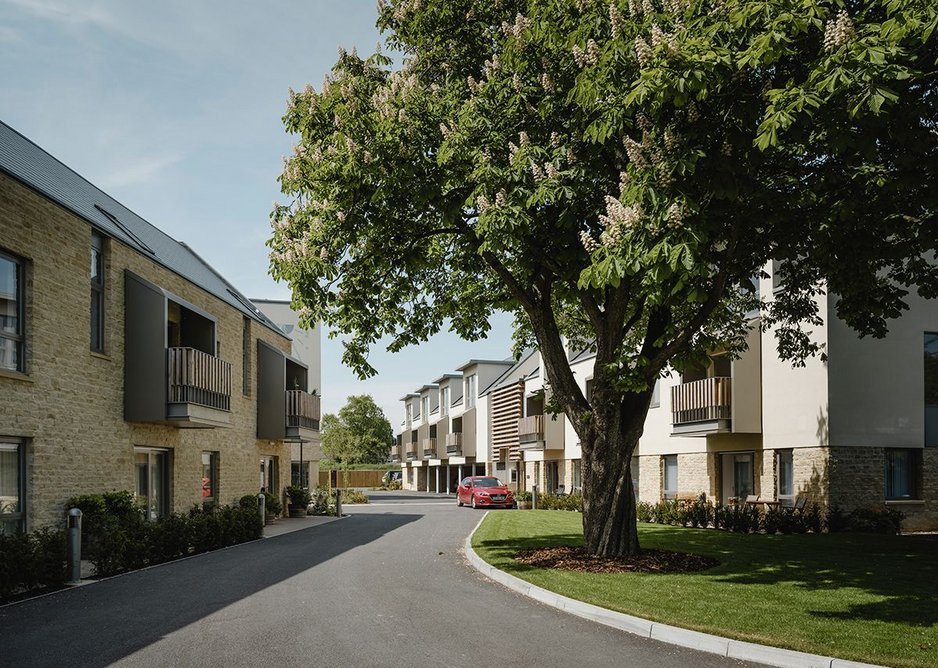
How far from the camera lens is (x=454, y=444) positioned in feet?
190

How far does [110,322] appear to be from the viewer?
17.4 m

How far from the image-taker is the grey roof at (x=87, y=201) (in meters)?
15.8

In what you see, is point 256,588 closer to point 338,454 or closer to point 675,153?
point 675,153

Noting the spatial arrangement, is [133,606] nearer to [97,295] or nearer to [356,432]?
[97,295]

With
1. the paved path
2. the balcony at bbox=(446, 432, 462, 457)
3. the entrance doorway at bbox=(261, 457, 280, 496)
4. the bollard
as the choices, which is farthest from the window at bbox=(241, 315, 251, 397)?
the balcony at bbox=(446, 432, 462, 457)

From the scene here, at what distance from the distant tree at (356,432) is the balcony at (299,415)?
190 ft

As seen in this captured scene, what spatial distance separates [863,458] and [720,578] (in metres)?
10.5

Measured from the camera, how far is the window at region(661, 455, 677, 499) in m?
28.5

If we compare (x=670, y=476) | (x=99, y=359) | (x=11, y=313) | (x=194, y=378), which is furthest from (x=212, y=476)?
(x=670, y=476)

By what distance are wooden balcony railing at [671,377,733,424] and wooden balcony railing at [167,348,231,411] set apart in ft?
41.6

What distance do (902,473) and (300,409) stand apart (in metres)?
18.2

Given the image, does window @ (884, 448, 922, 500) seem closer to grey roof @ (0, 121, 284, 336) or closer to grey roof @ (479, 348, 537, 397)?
grey roof @ (0, 121, 284, 336)

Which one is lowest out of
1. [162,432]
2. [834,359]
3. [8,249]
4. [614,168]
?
[162,432]

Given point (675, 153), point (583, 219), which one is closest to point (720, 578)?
point (583, 219)
